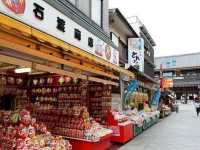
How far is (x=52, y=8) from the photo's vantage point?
28.7 feet

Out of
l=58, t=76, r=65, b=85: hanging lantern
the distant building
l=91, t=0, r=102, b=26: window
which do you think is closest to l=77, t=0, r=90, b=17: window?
l=91, t=0, r=102, b=26: window

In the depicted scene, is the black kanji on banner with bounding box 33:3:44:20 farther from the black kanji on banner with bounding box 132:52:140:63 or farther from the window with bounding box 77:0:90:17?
A: the black kanji on banner with bounding box 132:52:140:63

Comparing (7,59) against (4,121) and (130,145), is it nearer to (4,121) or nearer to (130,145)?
(4,121)

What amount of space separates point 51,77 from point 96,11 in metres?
3.74

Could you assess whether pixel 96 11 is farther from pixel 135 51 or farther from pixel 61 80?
pixel 135 51

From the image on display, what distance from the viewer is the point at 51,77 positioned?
1419 centimetres

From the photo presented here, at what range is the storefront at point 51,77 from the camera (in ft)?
22.9

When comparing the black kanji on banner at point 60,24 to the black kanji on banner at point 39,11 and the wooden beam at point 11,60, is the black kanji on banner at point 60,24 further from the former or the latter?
the wooden beam at point 11,60

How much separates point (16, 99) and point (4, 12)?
7.48m

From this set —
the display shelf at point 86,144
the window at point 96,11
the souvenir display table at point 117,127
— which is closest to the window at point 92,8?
the window at point 96,11

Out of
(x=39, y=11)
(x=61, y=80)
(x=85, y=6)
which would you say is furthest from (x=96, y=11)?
(x=39, y=11)

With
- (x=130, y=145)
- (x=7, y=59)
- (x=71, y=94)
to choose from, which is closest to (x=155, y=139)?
(x=130, y=145)

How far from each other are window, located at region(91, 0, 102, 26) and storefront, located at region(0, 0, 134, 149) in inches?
52.8

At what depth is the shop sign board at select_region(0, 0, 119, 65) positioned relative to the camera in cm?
701
